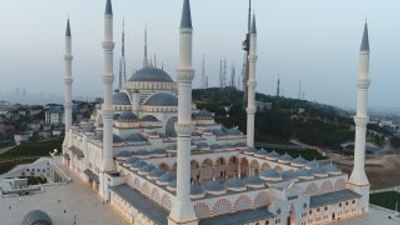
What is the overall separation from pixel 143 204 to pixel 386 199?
16668mm

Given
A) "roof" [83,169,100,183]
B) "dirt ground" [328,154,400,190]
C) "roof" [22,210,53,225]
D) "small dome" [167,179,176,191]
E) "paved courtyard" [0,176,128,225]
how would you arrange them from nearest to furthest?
"roof" [22,210,53,225], "small dome" [167,179,176,191], "paved courtyard" [0,176,128,225], "roof" [83,169,100,183], "dirt ground" [328,154,400,190]

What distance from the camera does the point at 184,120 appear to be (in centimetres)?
1571

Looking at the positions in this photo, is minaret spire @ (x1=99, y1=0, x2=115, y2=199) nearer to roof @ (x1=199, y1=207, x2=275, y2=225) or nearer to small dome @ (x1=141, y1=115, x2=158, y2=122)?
small dome @ (x1=141, y1=115, x2=158, y2=122)

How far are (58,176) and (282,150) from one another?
2455 centimetres

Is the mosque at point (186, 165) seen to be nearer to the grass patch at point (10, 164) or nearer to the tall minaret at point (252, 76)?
the tall minaret at point (252, 76)

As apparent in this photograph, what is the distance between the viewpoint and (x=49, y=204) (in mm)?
21031

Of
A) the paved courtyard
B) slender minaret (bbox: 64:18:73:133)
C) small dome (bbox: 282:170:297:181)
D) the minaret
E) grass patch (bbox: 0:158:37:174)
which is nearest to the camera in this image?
the minaret

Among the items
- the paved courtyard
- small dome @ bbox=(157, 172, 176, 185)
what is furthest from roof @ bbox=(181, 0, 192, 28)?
the paved courtyard

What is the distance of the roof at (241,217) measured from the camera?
1644 centimetres

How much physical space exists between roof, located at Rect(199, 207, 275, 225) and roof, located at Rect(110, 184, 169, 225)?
1759mm

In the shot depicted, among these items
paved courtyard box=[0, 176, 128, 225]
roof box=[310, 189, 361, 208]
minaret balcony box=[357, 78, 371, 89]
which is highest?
minaret balcony box=[357, 78, 371, 89]

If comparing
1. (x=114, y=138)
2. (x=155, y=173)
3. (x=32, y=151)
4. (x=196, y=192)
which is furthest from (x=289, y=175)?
(x=32, y=151)

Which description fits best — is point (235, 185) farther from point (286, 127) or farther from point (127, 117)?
point (286, 127)

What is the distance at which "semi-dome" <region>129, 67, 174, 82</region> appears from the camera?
104 feet
